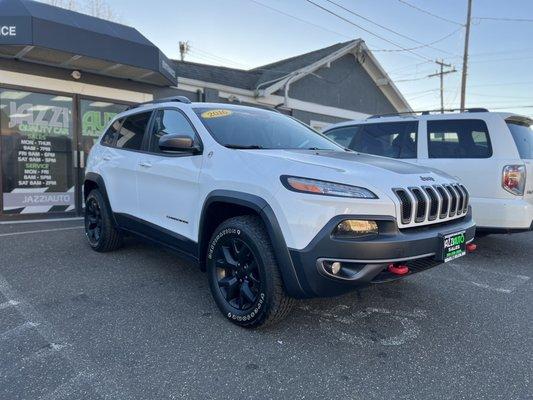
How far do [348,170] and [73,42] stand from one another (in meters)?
6.11

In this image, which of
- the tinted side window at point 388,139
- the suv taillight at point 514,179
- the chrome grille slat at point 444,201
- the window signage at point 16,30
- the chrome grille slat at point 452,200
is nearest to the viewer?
the chrome grille slat at point 444,201

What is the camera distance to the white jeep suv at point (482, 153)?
188 inches

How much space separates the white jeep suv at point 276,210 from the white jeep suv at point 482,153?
5.00 feet

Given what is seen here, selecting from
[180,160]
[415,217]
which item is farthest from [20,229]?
[415,217]

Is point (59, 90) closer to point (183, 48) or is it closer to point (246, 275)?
point (246, 275)

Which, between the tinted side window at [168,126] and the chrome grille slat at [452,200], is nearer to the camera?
the chrome grille slat at [452,200]

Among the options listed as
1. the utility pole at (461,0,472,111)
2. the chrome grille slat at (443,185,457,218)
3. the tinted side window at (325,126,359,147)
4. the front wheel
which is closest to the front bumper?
the front wheel

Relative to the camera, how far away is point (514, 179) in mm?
4785

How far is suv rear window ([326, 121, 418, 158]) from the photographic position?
596cm

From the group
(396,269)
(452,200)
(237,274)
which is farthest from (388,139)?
(237,274)

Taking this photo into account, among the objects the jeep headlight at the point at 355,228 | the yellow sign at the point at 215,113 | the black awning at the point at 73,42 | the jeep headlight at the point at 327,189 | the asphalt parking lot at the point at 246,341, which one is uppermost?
the black awning at the point at 73,42

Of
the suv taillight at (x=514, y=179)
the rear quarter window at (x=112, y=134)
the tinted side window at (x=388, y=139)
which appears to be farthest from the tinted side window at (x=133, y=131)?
the suv taillight at (x=514, y=179)


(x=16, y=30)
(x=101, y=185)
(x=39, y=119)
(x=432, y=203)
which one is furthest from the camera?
(x=39, y=119)

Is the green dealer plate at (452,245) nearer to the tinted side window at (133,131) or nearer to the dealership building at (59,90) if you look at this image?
the tinted side window at (133,131)
